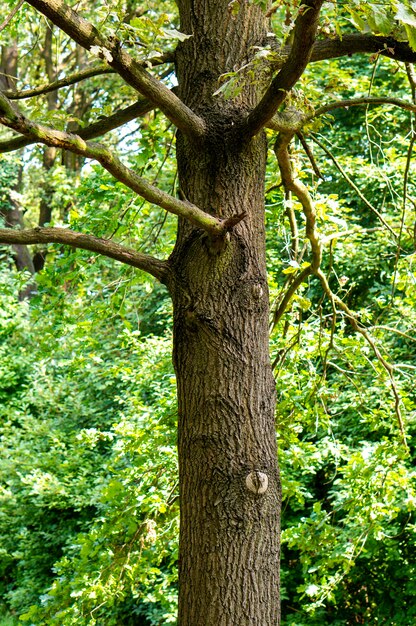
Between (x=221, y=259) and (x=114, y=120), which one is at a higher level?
(x=114, y=120)

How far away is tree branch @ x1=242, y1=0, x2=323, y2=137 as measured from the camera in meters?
1.86

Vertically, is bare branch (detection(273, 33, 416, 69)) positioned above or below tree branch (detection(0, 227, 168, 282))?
Answer: above

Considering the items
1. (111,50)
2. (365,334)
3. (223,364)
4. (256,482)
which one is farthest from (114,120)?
(365,334)

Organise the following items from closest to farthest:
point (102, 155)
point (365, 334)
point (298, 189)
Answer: point (102, 155), point (298, 189), point (365, 334)

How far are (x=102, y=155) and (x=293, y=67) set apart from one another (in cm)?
55

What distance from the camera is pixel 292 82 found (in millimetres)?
2168

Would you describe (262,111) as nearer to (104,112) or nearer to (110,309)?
(104,112)

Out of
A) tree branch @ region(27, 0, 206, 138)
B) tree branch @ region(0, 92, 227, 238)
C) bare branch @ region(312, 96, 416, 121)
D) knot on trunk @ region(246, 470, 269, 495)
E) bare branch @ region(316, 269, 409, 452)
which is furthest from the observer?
bare branch @ region(316, 269, 409, 452)

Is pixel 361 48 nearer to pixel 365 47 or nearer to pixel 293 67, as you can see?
pixel 365 47

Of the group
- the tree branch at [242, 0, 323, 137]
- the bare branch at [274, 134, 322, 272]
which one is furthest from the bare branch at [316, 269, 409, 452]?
the tree branch at [242, 0, 323, 137]

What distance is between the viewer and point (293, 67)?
2.12 metres

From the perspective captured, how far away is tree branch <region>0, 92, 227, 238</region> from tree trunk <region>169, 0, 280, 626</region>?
0.67 ft

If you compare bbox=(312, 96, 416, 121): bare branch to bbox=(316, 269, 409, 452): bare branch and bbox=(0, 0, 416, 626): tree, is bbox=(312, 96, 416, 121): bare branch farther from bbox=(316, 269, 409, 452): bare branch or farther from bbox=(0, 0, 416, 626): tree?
bbox=(316, 269, 409, 452): bare branch

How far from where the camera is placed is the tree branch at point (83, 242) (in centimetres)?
Result: 229
